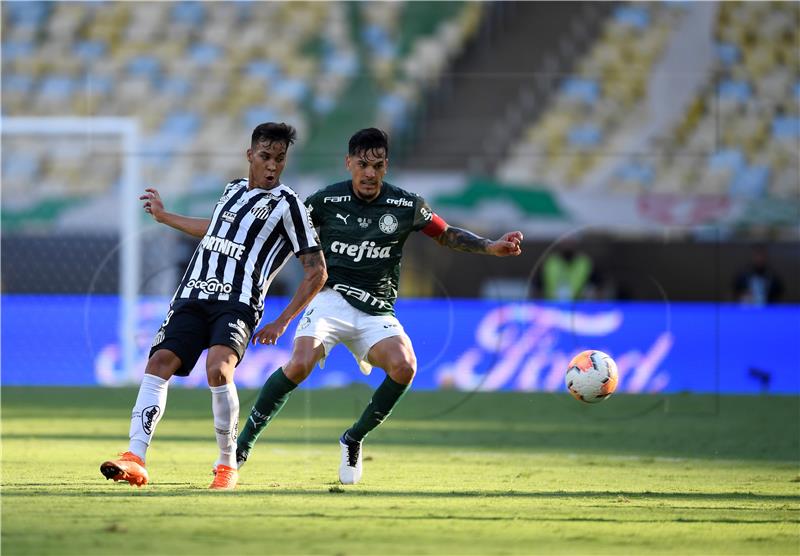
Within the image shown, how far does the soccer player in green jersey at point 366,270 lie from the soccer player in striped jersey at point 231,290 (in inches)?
21.7

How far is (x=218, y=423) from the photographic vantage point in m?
6.56

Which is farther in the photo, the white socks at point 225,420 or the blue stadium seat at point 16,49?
the blue stadium seat at point 16,49

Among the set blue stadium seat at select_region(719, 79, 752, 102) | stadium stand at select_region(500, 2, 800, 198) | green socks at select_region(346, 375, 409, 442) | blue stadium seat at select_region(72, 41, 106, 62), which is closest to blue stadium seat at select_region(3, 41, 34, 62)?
blue stadium seat at select_region(72, 41, 106, 62)

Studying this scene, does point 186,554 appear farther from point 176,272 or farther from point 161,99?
point 161,99

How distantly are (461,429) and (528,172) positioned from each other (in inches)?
368

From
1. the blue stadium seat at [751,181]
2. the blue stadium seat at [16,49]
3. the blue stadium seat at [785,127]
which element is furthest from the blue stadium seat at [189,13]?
the blue stadium seat at [785,127]

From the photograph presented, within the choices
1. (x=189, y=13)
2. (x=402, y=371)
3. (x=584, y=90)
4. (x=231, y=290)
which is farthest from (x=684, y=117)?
(x=231, y=290)

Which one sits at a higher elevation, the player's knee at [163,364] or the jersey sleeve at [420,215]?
the jersey sleeve at [420,215]

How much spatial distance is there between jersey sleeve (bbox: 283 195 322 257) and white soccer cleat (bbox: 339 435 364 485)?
3.69 feet

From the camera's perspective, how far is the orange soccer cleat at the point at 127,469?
6.11 metres

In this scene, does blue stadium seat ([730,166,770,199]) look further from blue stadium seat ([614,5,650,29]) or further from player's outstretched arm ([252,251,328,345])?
player's outstretched arm ([252,251,328,345])

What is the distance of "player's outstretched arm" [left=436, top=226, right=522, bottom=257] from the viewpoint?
24.0ft

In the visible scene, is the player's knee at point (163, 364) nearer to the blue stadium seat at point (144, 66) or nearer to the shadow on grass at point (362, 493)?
the shadow on grass at point (362, 493)

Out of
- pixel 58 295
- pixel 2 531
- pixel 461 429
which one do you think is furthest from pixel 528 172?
pixel 2 531
